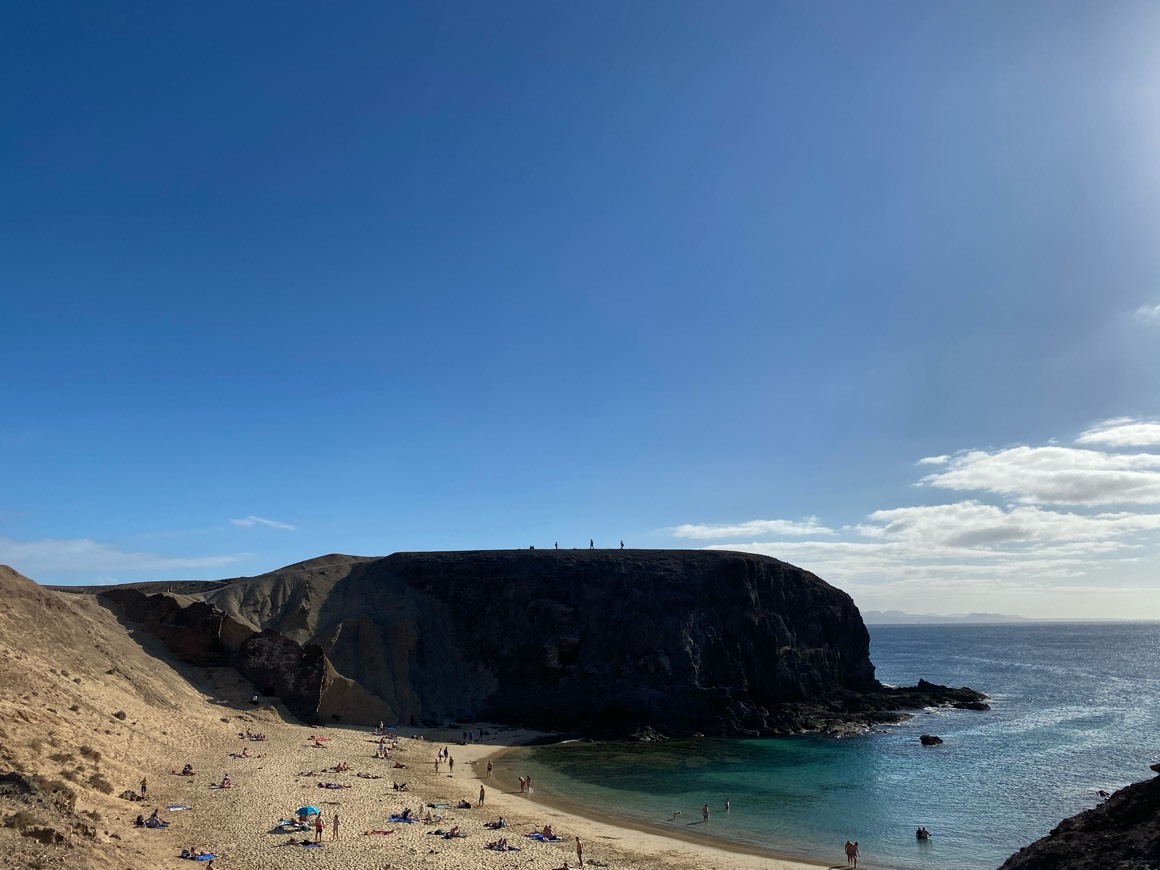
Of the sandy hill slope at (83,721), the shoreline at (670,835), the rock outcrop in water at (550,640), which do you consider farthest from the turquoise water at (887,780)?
the sandy hill slope at (83,721)

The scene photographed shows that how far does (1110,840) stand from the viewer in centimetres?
1709

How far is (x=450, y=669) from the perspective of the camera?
64.4 metres

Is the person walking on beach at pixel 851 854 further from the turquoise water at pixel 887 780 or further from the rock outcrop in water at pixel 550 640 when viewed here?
the rock outcrop in water at pixel 550 640

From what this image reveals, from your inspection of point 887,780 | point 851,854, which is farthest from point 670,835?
point 887,780

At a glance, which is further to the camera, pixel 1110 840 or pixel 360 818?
pixel 360 818

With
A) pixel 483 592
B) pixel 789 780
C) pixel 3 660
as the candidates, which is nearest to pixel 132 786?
pixel 3 660

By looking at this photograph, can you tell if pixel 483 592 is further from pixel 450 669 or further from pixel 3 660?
pixel 3 660

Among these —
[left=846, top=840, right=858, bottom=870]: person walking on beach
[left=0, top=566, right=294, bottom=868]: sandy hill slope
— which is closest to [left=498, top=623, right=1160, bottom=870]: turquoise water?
[left=846, top=840, right=858, bottom=870]: person walking on beach

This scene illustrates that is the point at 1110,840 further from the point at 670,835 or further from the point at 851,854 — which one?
the point at 670,835

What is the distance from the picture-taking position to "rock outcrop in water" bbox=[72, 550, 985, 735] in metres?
53.5

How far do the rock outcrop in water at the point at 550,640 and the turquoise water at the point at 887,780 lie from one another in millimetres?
5653

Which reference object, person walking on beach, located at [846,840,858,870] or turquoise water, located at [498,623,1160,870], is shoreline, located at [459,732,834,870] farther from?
person walking on beach, located at [846,840,858,870]

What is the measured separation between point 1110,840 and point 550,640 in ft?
167

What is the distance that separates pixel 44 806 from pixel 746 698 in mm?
55340
